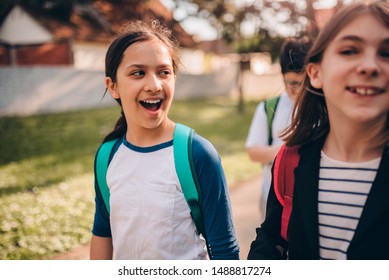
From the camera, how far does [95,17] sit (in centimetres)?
1020

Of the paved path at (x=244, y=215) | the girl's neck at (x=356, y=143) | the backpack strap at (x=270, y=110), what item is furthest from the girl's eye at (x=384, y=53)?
the paved path at (x=244, y=215)

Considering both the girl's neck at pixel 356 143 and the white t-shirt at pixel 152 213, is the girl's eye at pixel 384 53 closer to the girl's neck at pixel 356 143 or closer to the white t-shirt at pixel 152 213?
the girl's neck at pixel 356 143

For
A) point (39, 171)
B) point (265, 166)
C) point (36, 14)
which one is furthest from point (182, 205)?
point (36, 14)

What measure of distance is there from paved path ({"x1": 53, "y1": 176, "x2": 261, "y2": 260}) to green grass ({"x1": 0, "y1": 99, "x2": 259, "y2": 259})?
0.57ft

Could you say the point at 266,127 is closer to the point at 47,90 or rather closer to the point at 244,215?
the point at 244,215

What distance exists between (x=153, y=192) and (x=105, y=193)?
0.91 ft

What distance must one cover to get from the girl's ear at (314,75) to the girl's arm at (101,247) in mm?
1127

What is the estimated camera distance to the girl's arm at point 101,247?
1812 mm

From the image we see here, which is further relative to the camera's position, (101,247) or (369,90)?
(101,247)

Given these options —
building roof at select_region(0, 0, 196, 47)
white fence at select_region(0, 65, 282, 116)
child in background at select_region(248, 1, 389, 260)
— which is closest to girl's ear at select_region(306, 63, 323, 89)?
child in background at select_region(248, 1, 389, 260)

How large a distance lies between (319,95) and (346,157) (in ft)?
0.96

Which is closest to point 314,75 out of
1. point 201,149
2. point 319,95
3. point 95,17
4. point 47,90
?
point 319,95

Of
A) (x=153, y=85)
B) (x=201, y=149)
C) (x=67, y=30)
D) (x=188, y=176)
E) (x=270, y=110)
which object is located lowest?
(x=188, y=176)

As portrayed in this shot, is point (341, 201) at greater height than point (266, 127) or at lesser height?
lesser
